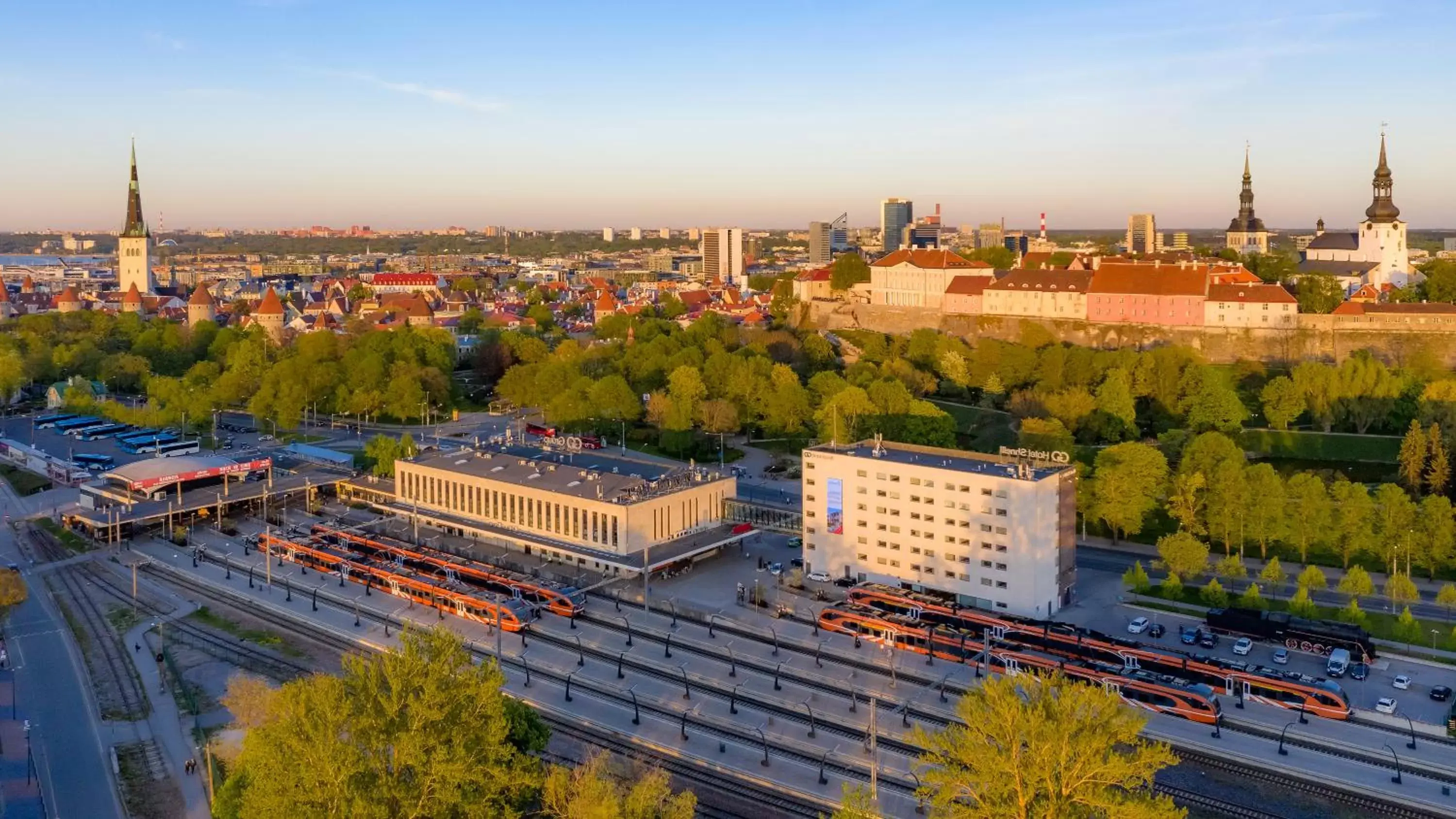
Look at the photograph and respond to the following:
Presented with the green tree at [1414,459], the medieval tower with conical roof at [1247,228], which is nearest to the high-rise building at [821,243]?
the medieval tower with conical roof at [1247,228]

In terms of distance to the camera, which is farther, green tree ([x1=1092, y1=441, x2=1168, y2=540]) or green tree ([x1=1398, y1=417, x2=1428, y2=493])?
green tree ([x1=1398, y1=417, x2=1428, y2=493])

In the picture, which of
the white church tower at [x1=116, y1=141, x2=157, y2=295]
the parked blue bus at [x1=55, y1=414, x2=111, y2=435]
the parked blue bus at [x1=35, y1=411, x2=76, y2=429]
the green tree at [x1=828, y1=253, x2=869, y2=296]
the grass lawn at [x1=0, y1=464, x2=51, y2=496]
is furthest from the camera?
Result: the white church tower at [x1=116, y1=141, x2=157, y2=295]

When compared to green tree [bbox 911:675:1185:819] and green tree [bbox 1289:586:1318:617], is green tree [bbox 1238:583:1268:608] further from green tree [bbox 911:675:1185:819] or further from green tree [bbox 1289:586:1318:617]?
green tree [bbox 911:675:1185:819]

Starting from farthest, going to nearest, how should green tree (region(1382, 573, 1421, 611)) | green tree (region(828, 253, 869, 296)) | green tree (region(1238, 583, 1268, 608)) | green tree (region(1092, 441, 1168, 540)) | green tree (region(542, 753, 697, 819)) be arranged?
green tree (region(828, 253, 869, 296)), green tree (region(1092, 441, 1168, 540)), green tree (region(1238, 583, 1268, 608)), green tree (region(1382, 573, 1421, 611)), green tree (region(542, 753, 697, 819))

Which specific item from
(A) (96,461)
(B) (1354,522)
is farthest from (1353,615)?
(A) (96,461)

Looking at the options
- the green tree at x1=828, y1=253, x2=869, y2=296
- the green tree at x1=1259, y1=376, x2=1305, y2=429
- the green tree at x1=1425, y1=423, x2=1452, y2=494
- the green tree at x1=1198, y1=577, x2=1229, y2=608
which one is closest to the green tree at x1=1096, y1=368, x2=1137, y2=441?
the green tree at x1=1259, y1=376, x2=1305, y2=429

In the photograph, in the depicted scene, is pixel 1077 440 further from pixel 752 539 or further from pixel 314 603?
pixel 314 603

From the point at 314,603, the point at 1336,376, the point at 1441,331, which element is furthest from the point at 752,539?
the point at 1441,331

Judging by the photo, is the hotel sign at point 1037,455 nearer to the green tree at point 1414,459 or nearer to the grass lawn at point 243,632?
the green tree at point 1414,459
